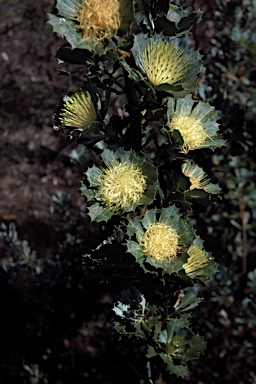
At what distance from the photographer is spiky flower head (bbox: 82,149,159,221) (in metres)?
1.26

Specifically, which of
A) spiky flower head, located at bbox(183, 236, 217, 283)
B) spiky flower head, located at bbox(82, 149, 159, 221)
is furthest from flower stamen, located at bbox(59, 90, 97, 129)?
spiky flower head, located at bbox(183, 236, 217, 283)

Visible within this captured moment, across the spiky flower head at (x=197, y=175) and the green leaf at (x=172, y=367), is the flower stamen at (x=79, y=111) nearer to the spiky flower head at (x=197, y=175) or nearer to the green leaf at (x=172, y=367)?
the spiky flower head at (x=197, y=175)

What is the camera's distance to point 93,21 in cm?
113

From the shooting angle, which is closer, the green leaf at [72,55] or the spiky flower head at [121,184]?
the green leaf at [72,55]

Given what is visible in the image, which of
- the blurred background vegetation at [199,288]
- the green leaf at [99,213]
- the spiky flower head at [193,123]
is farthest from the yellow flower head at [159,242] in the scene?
the blurred background vegetation at [199,288]

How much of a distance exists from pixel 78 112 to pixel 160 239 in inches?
16.0

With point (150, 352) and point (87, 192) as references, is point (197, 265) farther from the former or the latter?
point (87, 192)

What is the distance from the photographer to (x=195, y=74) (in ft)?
4.07

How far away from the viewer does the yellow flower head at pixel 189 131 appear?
1286 millimetres

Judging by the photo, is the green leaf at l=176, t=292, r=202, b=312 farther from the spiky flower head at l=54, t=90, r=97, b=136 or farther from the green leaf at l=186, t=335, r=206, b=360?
the spiky flower head at l=54, t=90, r=97, b=136

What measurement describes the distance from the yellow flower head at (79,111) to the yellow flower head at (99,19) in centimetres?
20

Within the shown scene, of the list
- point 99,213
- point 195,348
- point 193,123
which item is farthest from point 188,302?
point 193,123

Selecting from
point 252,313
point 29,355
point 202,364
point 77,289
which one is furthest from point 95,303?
point 252,313

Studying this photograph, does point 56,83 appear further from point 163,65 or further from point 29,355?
point 163,65
